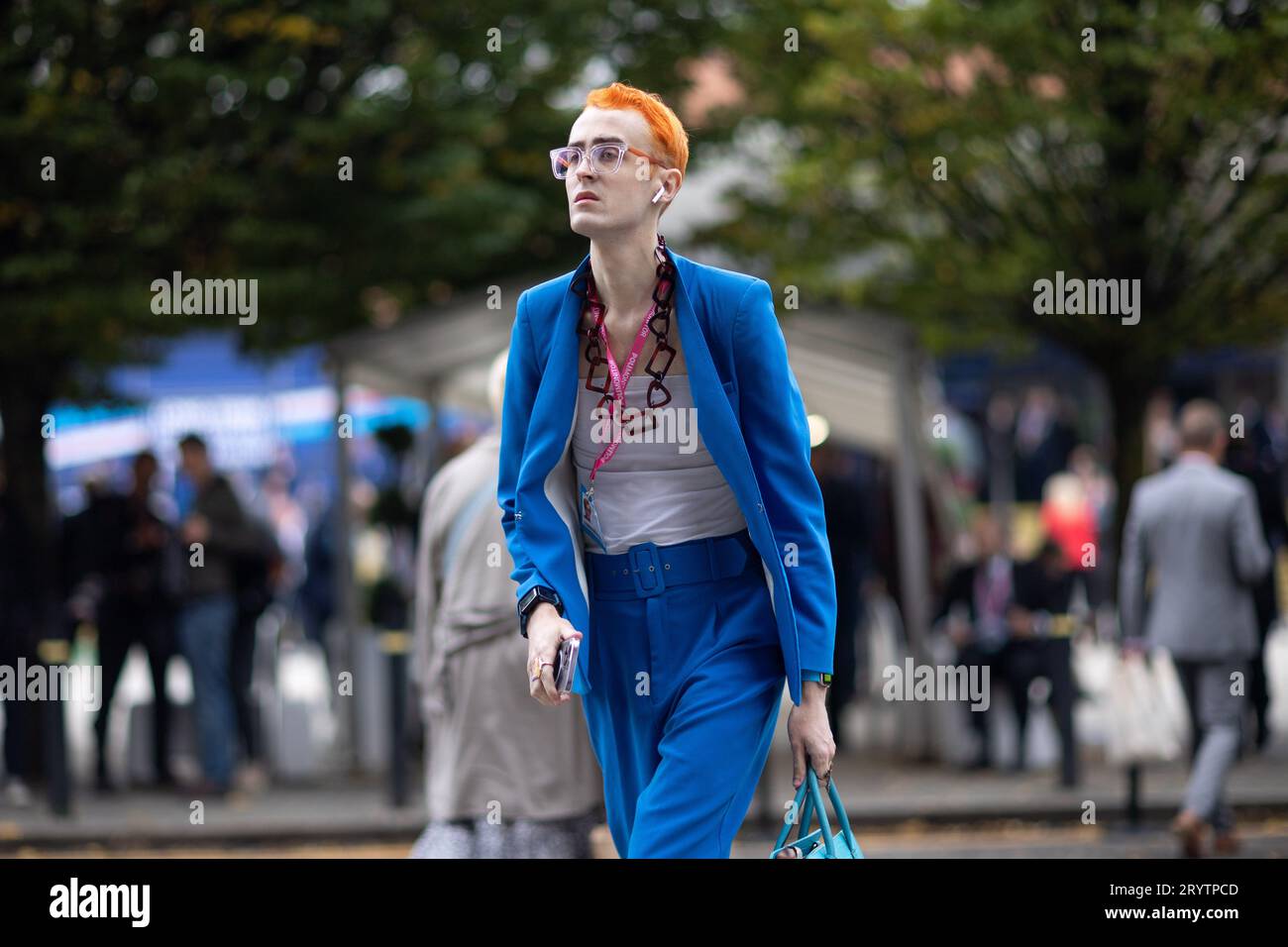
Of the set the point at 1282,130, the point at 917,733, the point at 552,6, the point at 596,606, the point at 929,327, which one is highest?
the point at 552,6

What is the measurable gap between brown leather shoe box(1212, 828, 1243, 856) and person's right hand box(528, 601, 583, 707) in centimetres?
596

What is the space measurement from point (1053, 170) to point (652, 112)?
29.7 ft

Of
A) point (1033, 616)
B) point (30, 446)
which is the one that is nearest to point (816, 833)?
point (1033, 616)

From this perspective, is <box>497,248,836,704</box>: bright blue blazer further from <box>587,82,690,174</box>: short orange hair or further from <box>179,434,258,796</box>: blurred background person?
<box>179,434,258,796</box>: blurred background person

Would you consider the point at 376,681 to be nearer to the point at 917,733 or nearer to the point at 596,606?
the point at 917,733

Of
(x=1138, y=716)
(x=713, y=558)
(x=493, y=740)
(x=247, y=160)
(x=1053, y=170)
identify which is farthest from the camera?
(x=247, y=160)

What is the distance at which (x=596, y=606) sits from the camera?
4.21m

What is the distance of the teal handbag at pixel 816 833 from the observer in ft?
12.6

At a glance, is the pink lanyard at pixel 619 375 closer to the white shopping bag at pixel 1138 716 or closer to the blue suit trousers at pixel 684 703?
the blue suit trousers at pixel 684 703

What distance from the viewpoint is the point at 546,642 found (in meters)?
3.96

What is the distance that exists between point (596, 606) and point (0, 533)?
9.33 metres

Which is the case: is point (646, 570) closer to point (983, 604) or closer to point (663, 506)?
point (663, 506)

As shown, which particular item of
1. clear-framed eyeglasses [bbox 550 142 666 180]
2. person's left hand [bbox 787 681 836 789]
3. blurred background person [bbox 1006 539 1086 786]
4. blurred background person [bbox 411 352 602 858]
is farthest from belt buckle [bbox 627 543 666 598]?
blurred background person [bbox 1006 539 1086 786]
